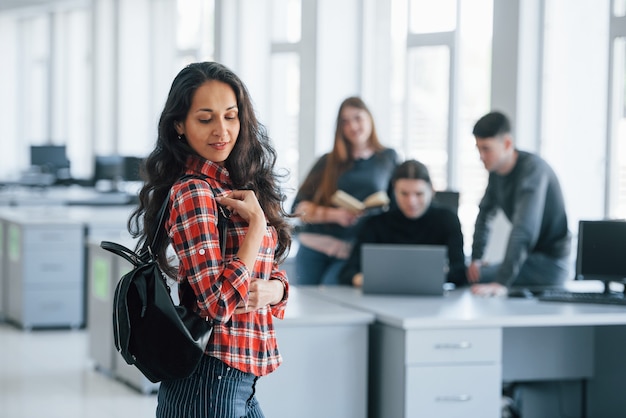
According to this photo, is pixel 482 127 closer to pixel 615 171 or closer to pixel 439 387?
pixel 439 387

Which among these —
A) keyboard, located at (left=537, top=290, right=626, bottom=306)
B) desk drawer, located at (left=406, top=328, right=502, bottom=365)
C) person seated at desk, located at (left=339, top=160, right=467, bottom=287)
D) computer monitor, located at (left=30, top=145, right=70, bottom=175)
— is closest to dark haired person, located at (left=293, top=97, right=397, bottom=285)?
person seated at desk, located at (left=339, top=160, right=467, bottom=287)

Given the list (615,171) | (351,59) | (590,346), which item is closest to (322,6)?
(351,59)

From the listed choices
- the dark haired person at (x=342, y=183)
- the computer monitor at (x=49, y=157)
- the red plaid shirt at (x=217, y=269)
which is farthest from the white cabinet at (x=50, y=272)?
the computer monitor at (x=49, y=157)

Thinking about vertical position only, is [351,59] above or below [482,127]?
above

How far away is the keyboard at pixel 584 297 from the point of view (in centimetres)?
419

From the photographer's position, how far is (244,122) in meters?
2.07

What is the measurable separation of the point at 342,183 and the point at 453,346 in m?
1.65

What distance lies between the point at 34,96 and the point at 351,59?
10.6m

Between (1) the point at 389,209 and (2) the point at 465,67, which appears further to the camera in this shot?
(2) the point at 465,67

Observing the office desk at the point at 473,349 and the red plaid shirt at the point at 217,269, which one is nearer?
the red plaid shirt at the point at 217,269

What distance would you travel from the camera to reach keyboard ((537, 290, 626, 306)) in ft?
13.8

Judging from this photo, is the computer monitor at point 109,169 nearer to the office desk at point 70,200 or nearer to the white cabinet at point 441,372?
the office desk at point 70,200

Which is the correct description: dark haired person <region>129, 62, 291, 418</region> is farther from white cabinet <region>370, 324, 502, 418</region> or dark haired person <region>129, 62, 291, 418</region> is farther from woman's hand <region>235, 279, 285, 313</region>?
white cabinet <region>370, 324, 502, 418</region>

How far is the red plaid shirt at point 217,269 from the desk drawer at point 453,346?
165 cm
